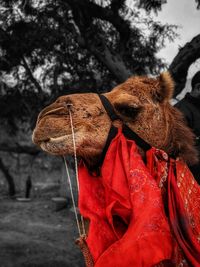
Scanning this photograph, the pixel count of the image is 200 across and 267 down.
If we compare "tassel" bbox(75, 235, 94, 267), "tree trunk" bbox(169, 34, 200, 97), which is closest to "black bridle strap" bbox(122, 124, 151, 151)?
"tassel" bbox(75, 235, 94, 267)

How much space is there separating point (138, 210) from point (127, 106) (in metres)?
0.44

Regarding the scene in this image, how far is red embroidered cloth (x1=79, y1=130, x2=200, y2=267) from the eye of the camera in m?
1.27

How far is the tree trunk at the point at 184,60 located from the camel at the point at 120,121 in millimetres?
4970

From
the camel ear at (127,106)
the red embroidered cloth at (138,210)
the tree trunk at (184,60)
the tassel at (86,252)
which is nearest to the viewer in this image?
the red embroidered cloth at (138,210)

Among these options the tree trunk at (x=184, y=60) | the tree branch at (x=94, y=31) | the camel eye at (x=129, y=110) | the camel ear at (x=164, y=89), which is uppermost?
the tree branch at (x=94, y=31)

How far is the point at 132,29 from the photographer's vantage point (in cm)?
952

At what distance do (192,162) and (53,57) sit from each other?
9153 millimetres

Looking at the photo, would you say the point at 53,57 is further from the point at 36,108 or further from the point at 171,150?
the point at 171,150

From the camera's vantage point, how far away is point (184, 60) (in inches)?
260

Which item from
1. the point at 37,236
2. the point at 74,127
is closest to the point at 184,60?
the point at 74,127

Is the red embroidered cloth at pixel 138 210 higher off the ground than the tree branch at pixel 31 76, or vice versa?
the tree branch at pixel 31 76

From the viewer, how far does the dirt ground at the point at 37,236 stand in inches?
313

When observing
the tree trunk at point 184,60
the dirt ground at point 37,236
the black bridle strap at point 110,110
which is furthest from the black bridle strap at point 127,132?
the dirt ground at point 37,236

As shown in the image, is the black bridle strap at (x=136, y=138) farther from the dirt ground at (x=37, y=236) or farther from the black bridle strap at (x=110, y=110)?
the dirt ground at (x=37, y=236)
